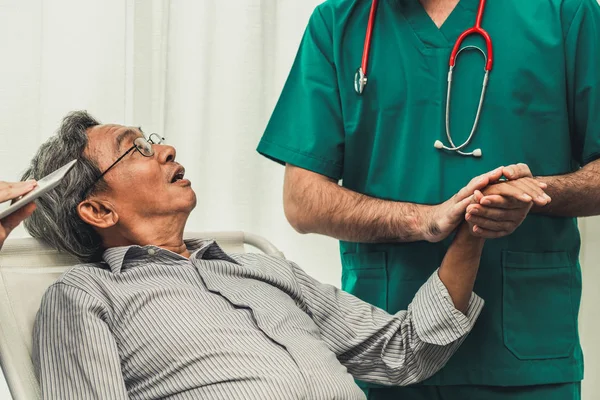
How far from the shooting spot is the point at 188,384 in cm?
140

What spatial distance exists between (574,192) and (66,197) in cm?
104

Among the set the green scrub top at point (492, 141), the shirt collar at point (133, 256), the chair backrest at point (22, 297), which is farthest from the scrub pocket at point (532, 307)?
the chair backrest at point (22, 297)

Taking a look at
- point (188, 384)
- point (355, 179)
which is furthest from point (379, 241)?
point (188, 384)

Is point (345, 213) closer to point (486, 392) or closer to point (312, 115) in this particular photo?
point (312, 115)

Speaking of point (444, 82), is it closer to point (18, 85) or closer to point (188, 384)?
point (188, 384)

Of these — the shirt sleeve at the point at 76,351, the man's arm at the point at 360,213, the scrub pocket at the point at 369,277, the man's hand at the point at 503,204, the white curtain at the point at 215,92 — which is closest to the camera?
the shirt sleeve at the point at 76,351

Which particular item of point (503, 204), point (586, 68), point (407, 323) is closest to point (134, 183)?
point (407, 323)

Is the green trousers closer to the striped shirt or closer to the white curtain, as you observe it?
the striped shirt

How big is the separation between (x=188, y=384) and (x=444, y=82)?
0.83 metres

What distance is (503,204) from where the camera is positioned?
1459 mm

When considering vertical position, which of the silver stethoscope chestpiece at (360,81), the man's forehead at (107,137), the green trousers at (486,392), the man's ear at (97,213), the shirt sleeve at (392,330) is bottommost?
the green trousers at (486,392)

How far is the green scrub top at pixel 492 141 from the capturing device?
169 cm

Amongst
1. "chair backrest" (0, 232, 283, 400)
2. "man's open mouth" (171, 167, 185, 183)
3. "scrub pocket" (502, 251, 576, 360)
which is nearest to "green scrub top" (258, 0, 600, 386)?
"scrub pocket" (502, 251, 576, 360)

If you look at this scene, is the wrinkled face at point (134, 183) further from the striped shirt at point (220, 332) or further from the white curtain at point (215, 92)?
the white curtain at point (215, 92)
